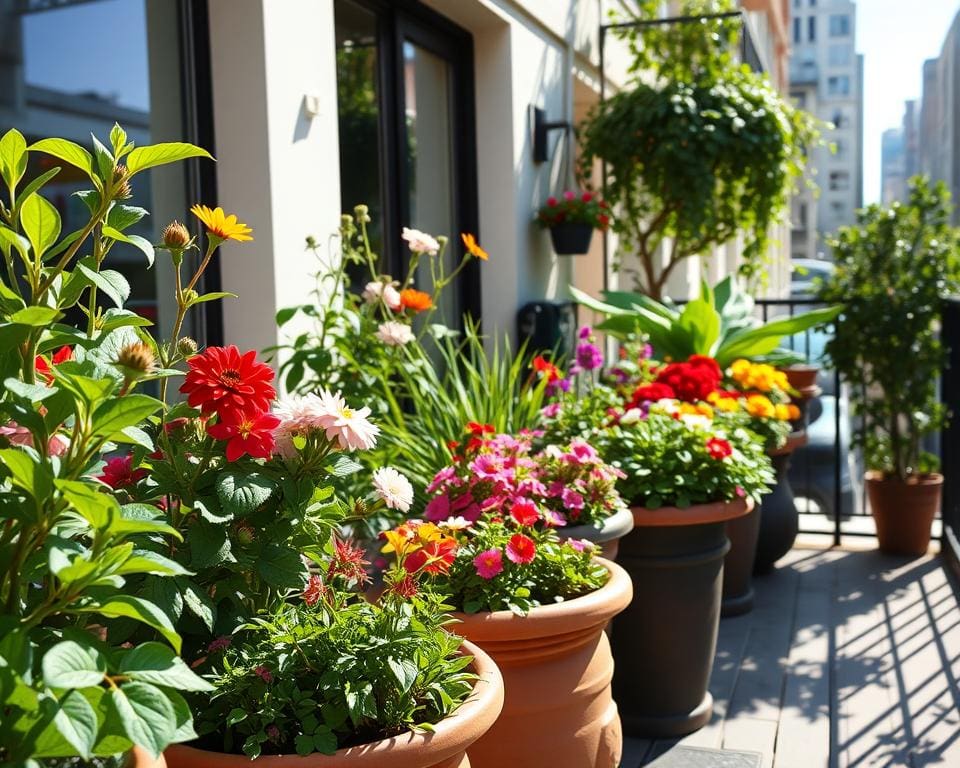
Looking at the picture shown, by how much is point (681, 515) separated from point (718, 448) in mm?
211

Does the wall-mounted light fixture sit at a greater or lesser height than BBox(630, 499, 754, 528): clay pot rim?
greater

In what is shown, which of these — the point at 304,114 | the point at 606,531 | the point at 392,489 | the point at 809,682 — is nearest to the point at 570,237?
the point at 304,114

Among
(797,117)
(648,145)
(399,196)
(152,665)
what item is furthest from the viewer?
(797,117)

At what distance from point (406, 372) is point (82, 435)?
1.76 m

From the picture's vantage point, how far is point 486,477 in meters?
2.31

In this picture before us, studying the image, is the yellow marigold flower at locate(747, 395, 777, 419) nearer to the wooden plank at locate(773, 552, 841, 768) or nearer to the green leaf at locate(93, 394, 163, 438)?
the wooden plank at locate(773, 552, 841, 768)

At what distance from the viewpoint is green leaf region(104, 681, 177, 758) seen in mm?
961

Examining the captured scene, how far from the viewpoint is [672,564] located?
2812 mm

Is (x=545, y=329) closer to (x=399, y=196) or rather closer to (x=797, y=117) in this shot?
(x=399, y=196)

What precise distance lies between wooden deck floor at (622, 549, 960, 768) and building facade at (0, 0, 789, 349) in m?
1.62

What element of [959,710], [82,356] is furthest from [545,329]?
[82,356]

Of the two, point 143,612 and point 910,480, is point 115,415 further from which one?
point 910,480

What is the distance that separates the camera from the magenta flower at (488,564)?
78.6 inches

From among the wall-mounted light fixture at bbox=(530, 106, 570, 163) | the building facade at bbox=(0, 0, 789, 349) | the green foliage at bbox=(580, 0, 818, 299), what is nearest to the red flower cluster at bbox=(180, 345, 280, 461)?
the building facade at bbox=(0, 0, 789, 349)
